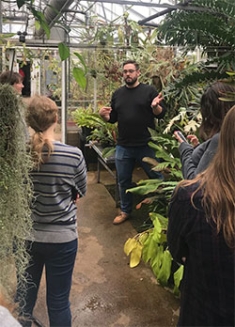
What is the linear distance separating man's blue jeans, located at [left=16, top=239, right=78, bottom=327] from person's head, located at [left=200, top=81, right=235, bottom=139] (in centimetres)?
86

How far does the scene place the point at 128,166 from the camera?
360 centimetres

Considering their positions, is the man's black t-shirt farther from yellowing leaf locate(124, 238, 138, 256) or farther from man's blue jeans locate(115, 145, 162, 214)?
yellowing leaf locate(124, 238, 138, 256)

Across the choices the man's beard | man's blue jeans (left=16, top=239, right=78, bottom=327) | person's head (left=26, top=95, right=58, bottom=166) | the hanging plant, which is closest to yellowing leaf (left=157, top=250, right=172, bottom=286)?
man's blue jeans (left=16, top=239, right=78, bottom=327)

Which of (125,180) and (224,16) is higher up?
(224,16)

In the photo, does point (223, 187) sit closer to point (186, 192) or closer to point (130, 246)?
point (186, 192)

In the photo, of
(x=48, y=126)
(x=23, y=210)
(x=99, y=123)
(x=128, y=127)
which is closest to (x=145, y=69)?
(x=99, y=123)

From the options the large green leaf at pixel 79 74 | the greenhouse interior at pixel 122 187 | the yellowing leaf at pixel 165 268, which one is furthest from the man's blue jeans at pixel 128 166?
the large green leaf at pixel 79 74

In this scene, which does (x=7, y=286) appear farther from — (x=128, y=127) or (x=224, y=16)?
(x=224, y=16)

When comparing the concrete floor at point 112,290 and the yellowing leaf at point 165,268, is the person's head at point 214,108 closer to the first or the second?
the yellowing leaf at point 165,268

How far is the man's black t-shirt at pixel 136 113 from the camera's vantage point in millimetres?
3447

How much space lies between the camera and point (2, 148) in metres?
0.90

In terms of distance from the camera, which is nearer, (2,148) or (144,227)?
(2,148)

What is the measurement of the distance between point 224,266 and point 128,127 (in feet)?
8.30

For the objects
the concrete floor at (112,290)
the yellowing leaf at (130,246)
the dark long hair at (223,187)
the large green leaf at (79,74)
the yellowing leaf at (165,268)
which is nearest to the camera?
the large green leaf at (79,74)
